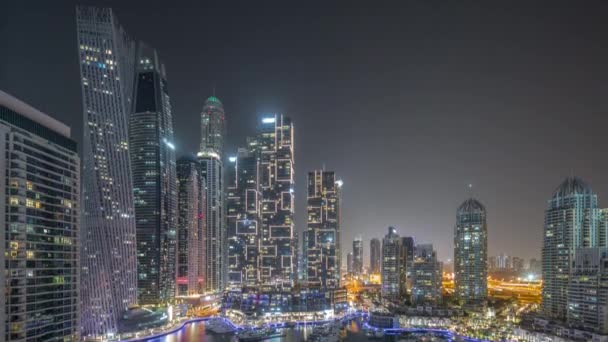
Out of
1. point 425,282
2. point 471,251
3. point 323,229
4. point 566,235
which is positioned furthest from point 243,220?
point 566,235

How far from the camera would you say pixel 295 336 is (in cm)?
5488

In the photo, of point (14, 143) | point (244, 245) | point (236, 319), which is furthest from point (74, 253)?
point (244, 245)

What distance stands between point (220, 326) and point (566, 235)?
137 feet

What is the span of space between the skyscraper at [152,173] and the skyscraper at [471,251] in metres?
45.6

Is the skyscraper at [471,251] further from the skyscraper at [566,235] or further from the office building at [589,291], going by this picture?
the office building at [589,291]

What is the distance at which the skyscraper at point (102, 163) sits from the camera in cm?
4953

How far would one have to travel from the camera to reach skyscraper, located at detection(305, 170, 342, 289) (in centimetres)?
9725

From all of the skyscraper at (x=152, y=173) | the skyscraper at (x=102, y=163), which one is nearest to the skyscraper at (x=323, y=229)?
the skyscraper at (x=152, y=173)

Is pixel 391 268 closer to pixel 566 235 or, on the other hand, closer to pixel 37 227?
pixel 566 235

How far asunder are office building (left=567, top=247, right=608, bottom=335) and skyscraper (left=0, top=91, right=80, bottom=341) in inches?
1662

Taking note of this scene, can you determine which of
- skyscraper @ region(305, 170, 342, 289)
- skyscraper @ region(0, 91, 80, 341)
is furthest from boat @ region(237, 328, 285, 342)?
skyscraper @ region(305, 170, 342, 289)

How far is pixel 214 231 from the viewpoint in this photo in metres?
103

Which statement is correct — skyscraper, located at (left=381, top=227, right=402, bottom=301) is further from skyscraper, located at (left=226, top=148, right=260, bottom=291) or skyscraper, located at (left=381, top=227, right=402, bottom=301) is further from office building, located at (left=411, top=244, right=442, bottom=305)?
skyscraper, located at (left=226, top=148, right=260, bottom=291)

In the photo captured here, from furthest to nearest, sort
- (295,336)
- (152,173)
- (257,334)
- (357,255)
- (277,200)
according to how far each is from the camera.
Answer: (357,255) < (277,200) < (152,173) < (295,336) < (257,334)
